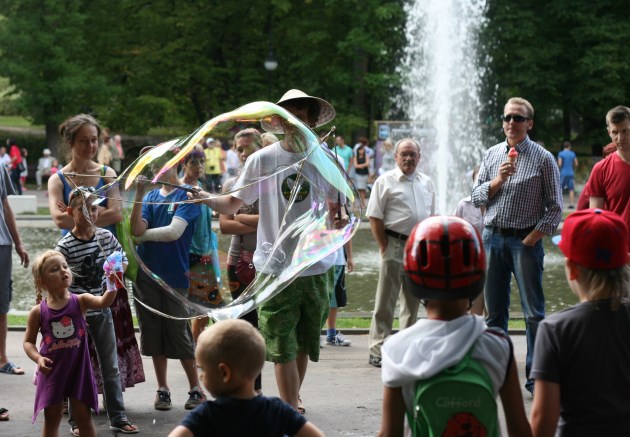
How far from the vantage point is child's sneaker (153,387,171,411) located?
7.43m

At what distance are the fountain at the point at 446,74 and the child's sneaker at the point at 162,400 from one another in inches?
934

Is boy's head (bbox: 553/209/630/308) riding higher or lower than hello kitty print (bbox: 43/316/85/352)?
higher

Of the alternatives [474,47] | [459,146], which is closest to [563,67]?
[474,47]

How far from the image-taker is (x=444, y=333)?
3.50m

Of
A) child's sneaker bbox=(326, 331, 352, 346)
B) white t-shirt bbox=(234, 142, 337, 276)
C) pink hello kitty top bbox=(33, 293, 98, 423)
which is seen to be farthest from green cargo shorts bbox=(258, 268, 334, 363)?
child's sneaker bbox=(326, 331, 352, 346)

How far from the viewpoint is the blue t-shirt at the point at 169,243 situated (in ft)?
23.2

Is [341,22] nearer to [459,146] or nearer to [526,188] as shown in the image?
[459,146]

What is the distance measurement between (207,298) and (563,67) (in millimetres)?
36890

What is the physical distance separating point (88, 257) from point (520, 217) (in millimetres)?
3028

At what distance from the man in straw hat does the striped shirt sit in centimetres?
69

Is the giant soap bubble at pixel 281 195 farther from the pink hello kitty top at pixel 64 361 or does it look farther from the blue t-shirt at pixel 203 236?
the pink hello kitty top at pixel 64 361

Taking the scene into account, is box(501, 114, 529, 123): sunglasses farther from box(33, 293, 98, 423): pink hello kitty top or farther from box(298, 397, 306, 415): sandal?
box(33, 293, 98, 423): pink hello kitty top

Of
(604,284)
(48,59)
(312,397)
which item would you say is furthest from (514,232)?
(48,59)

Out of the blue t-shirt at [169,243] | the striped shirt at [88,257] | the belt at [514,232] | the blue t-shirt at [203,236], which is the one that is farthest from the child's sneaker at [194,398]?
the belt at [514,232]
